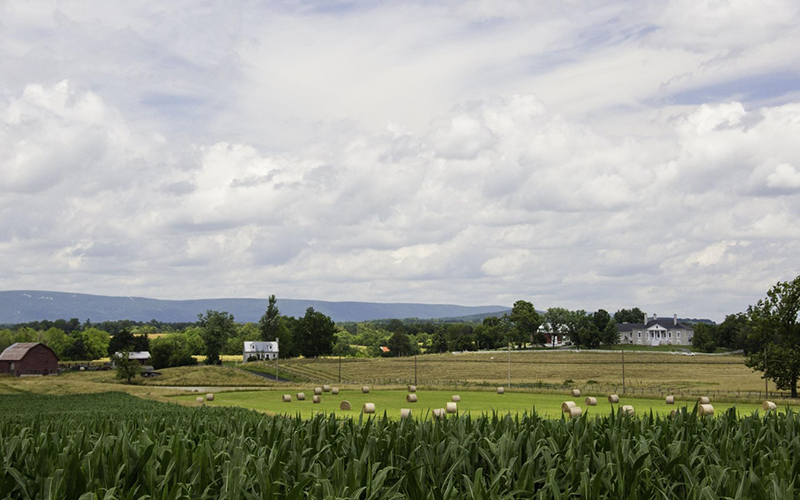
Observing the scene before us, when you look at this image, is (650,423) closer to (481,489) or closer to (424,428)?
(424,428)

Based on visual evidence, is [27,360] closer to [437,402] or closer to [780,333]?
[437,402]

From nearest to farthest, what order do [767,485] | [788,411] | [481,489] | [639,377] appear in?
[481,489] < [767,485] < [788,411] < [639,377]

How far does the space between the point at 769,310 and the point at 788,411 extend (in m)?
65.8

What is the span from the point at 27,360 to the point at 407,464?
15080cm

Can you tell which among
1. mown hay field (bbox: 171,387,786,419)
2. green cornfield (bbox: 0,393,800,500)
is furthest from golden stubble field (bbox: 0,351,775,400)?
green cornfield (bbox: 0,393,800,500)

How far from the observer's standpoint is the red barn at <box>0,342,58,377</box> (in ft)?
454

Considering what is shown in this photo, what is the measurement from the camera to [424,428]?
1090 cm

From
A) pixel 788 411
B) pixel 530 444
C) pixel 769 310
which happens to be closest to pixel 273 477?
pixel 530 444

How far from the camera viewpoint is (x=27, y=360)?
5472 inches

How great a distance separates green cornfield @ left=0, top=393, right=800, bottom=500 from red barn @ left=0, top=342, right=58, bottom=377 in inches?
5713

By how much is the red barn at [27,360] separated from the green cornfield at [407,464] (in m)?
145

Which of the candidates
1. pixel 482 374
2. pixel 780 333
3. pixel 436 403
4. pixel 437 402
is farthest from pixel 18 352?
pixel 780 333

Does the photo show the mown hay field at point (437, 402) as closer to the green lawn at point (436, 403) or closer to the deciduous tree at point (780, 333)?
the green lawn at point (436, 403)

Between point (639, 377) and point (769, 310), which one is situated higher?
point (769, 310)
